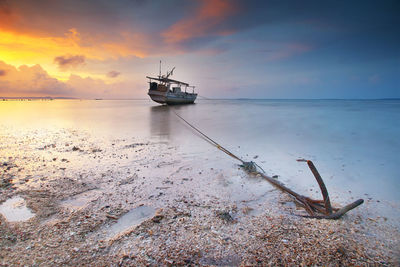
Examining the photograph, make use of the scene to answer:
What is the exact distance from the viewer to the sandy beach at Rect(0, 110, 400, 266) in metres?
2.28

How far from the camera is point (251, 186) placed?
4.45 meters

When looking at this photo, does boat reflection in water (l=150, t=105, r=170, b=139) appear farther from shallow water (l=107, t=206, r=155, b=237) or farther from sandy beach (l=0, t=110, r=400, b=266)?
shallow water (l=107, t=206, r=155, b=237)

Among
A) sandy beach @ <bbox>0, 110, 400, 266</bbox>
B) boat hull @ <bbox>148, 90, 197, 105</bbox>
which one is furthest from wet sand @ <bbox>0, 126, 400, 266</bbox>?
boat hull @ <bbox>148, 90, 197, 105</bbox>

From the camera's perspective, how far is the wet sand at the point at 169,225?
228cm

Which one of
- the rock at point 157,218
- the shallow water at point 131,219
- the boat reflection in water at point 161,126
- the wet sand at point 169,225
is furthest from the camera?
the boat reflection in water at point 161,126

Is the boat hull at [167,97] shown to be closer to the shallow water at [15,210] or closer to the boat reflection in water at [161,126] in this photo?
the boat reflection in water at [161,126]

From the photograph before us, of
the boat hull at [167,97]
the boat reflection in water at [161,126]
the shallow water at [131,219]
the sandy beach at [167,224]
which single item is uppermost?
the boat hull at [167,97]

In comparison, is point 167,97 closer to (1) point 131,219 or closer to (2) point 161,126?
(2) point 161,126

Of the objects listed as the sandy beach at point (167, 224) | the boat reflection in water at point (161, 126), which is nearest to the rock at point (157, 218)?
the sandy beach at point (167, 224)

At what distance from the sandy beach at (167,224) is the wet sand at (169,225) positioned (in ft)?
0.04

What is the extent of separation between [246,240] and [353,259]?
1278 mm

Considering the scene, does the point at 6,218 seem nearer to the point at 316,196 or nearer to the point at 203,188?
the point at 203,188

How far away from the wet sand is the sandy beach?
13 mm

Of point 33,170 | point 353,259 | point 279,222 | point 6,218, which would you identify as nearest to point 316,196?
point 279,222
